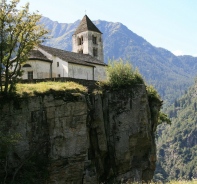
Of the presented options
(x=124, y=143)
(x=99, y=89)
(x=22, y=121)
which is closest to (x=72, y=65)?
(x=99, y=89)

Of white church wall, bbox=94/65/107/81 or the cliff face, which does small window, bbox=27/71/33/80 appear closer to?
white church wall, bbox=94/65/107/81

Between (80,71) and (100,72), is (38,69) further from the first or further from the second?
(100,72)

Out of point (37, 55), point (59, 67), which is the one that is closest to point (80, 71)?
point (59, 67)

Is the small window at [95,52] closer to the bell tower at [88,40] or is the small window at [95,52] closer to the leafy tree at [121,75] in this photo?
the bell tower at [88,40]

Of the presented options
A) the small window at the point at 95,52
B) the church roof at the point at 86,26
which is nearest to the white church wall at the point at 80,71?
the small window at the point at 95,52

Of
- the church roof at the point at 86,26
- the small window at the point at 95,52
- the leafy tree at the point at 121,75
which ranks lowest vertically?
the leafy tree at the point at 121,75

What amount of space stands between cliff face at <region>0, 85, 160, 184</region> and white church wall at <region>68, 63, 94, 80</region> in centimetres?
1421

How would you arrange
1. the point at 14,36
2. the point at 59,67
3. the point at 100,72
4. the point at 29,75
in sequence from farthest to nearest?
the point at 100,72
the point at 59,67
the point at 29,75
the point at 14,36

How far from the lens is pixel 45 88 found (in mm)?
28109

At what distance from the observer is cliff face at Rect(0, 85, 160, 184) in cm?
2586

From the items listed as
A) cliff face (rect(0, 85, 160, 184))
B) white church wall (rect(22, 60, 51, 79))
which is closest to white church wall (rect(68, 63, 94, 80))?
white church wall (rect(22, 60, 51, 79))

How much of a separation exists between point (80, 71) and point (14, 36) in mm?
20538

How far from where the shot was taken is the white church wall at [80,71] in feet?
151

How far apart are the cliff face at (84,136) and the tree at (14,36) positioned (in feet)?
9.31
